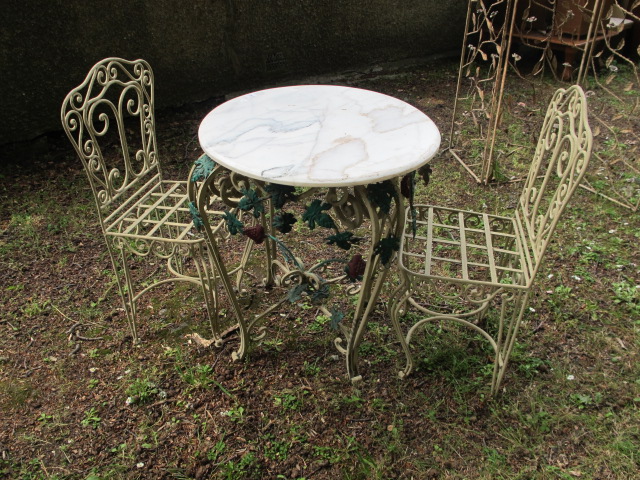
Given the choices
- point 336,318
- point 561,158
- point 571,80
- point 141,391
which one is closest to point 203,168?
point 336,318

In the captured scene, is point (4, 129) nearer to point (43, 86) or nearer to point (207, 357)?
point (43, 86)

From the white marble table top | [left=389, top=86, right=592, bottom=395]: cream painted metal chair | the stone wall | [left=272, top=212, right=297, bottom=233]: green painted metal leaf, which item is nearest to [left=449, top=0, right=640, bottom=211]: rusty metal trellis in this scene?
the stone wall

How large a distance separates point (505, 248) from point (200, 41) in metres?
3.17

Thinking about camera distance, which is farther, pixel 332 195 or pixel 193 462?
pixel 193 462

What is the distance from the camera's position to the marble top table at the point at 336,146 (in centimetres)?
158

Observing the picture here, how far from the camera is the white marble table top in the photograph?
61.8 inches

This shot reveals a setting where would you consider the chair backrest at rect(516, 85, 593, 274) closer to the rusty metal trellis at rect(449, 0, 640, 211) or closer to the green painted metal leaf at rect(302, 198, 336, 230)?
the green painted metal leaf at rect(302, 198, 336, 230)

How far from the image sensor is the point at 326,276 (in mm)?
2760

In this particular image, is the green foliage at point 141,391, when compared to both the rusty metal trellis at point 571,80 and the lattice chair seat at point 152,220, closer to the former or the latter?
the lattice chair seat at point 152,220

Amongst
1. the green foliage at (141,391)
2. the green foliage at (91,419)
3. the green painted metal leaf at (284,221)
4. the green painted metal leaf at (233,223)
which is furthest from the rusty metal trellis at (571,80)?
the green foliage at (91,419)

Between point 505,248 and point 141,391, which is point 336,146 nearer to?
point 505,248

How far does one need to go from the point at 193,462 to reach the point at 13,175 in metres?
2.72

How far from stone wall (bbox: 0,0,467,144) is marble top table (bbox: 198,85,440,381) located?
226 cm

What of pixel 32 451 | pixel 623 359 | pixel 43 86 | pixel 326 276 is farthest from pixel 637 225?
pixel 43 86
